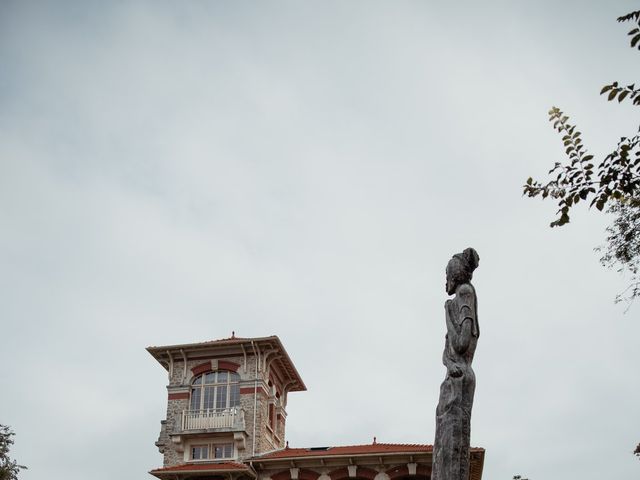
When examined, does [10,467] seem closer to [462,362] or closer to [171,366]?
[171,366]

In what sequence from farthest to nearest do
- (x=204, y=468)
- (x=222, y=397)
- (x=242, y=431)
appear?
1. (x=222, y=397)
2. (x=242, y=431)
3. (x=204, y=468)

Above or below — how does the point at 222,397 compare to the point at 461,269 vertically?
above

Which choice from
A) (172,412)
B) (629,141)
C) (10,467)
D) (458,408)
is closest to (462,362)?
(458,408)

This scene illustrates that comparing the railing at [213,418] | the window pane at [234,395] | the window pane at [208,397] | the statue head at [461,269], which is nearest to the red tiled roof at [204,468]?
the railing at [213,418]

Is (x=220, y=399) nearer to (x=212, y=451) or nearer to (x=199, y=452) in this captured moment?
(x=212, y=451)

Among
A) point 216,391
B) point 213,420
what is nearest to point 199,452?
point 213,420

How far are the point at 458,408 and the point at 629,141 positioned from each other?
11.6 feet

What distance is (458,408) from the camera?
8.76m

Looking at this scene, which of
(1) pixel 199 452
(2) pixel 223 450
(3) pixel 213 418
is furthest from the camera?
(1) pixel 199 452

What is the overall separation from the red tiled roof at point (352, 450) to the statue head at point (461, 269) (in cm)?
2057

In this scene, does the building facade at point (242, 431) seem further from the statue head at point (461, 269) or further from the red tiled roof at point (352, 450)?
the statue head at point (461, 269)

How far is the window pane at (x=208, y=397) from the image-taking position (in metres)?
34.0

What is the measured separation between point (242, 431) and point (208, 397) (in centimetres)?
286

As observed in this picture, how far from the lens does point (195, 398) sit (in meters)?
34.2
